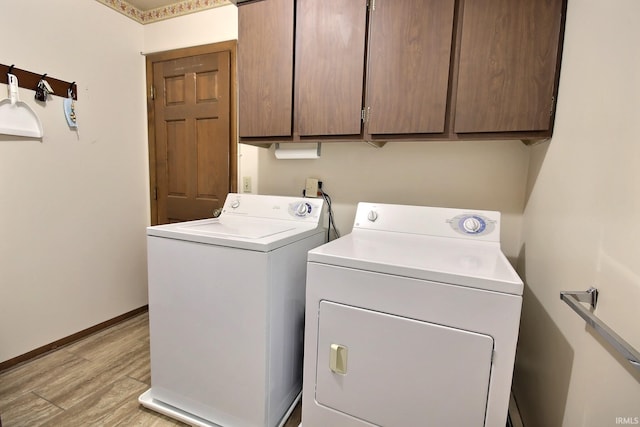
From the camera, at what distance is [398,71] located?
1.36m

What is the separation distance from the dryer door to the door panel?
1518 mm

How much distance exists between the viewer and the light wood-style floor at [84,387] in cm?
139

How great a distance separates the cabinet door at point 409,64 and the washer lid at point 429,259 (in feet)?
Answer: 1.79

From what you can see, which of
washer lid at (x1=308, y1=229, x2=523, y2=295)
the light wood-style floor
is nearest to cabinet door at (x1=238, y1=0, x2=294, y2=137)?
washer lid at (x1=308, y1=229, x2=523, y2=295)

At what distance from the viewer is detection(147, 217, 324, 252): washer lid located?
46.1 inches

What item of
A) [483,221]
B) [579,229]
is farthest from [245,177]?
[579,229]

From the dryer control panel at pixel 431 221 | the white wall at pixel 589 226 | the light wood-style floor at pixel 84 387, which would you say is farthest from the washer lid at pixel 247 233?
the white wall at pixel 589 226

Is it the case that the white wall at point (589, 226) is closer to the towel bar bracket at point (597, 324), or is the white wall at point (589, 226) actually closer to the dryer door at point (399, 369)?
the towel bar bracket at point (597, 324)

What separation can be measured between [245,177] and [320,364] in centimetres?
146

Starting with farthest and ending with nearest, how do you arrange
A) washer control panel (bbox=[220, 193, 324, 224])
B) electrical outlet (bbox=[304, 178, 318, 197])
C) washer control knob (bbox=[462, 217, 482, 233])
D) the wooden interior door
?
the wooden interior door, electrical outlet (bbox=[304, 178, 318, 197]), washer control panel (bbox=[220, 193, 324, 224]), washer control knob (bbox=[462, 217, 482, 233])

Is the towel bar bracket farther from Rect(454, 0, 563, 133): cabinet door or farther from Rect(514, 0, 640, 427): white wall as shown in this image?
Rect(454, 0, 563, 133): cabinet door

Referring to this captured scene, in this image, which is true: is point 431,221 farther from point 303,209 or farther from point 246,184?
point 246,184

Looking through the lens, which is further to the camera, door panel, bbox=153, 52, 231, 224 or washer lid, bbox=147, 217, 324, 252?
door panel, bbox=153, 52, 231, 224

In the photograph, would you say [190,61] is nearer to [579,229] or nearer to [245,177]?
[245,177]
